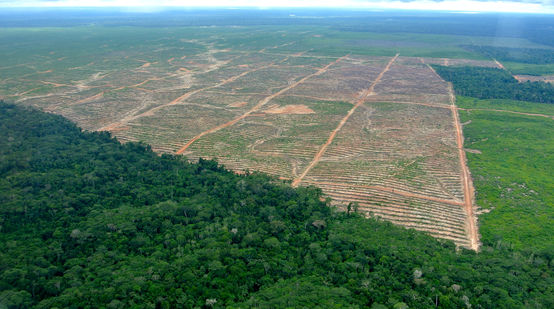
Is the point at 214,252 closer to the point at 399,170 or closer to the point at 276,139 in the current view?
the point at 399,170

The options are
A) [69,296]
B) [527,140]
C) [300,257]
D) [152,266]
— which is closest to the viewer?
[69,296]

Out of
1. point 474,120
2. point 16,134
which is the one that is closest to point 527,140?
point 474,120

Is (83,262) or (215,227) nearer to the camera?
(83,262)

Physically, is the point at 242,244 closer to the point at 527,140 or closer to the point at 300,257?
the point at 300,257

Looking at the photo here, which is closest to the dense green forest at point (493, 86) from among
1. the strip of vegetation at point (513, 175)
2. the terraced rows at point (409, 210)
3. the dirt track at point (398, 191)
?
the strip of vegetation at point (513, 175)

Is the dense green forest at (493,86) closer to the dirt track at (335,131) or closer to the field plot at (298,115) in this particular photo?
the field plot at (298,115)
